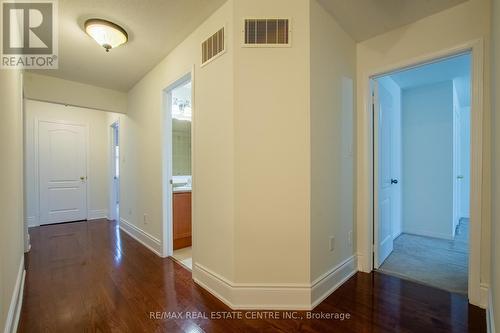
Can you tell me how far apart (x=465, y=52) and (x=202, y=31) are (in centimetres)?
232

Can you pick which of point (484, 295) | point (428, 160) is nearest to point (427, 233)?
point (428, 160)

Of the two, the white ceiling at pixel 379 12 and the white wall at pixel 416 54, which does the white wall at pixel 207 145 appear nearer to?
the white ceiling at pixel 379 12

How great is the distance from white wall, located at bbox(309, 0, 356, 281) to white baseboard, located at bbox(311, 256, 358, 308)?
0.16ft

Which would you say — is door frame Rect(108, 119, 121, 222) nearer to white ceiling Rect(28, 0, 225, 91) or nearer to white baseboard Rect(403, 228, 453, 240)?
white ceiling Rect(28, 0, 225, 91)

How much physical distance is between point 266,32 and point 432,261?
3.13 metres

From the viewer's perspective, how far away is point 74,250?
316 centimetres

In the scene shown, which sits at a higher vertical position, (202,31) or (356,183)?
(202,31)

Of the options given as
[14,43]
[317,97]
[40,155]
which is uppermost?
[14,43]

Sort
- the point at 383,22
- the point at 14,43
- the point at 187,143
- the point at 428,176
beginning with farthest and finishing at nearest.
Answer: the point at 187,143 < the point at 428,176 < the point at 383,22 < the point at 14,43

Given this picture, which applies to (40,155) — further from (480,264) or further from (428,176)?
(428,176)

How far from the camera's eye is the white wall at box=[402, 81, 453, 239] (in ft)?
11.9

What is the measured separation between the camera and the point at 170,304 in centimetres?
191

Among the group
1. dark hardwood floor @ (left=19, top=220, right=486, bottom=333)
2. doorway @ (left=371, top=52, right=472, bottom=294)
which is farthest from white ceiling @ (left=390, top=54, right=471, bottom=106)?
dark hardwood floor @ (left=19, top=220, right=486, bottom=333)

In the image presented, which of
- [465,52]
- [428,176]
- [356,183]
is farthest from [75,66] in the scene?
[428,176]
